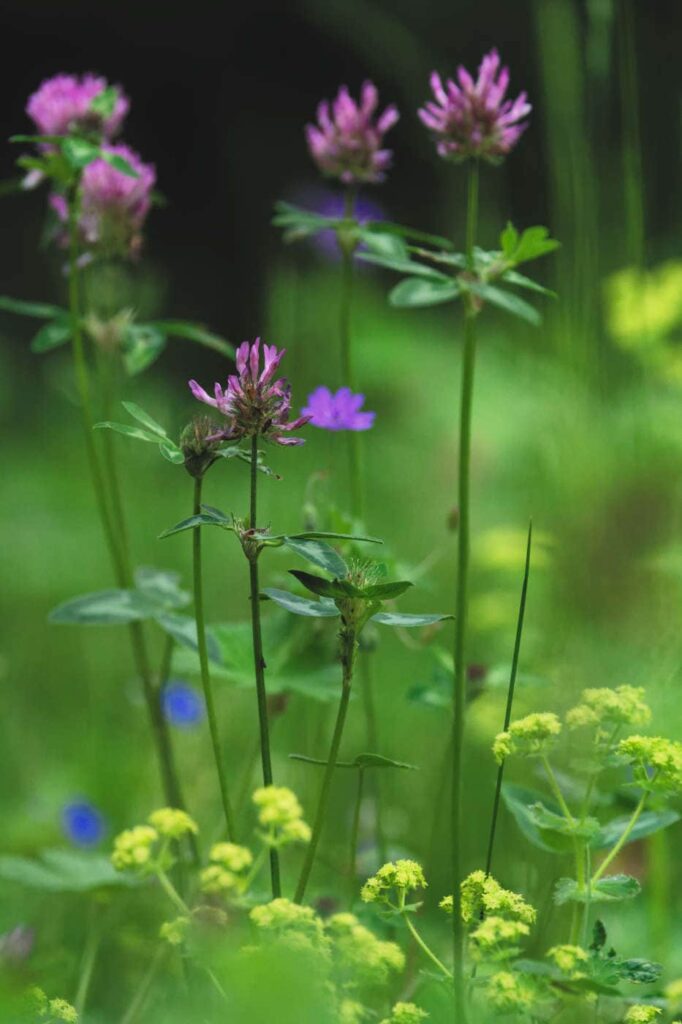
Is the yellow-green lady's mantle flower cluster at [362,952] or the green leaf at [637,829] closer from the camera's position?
the yellow-green lady's mantle flower cluster at [362,952]

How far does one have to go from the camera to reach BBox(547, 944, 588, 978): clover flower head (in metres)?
0.60

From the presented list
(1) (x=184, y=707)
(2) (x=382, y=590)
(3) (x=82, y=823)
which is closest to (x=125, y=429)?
(2) (x=382, y=590)

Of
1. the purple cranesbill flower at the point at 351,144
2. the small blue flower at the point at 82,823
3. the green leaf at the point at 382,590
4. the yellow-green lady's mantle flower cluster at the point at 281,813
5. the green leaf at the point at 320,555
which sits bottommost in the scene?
the small blue flower at the point at 82,823

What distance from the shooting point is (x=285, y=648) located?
114cm

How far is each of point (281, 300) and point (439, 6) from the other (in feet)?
5.25

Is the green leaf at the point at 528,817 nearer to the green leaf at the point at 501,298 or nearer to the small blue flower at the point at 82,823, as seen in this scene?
the green leaf at the point at 501,298

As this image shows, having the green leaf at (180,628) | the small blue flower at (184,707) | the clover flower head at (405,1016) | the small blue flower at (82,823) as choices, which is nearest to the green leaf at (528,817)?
the clover flower head at (405,1016)

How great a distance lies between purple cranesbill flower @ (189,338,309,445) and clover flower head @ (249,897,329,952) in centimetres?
22

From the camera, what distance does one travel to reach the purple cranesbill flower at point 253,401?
676 mm

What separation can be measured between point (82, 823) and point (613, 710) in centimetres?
79

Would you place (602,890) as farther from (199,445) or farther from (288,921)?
(199,445)

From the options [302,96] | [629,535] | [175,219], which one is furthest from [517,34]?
[629,535]

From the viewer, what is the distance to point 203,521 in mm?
663

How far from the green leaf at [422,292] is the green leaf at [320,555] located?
10.4 inches
